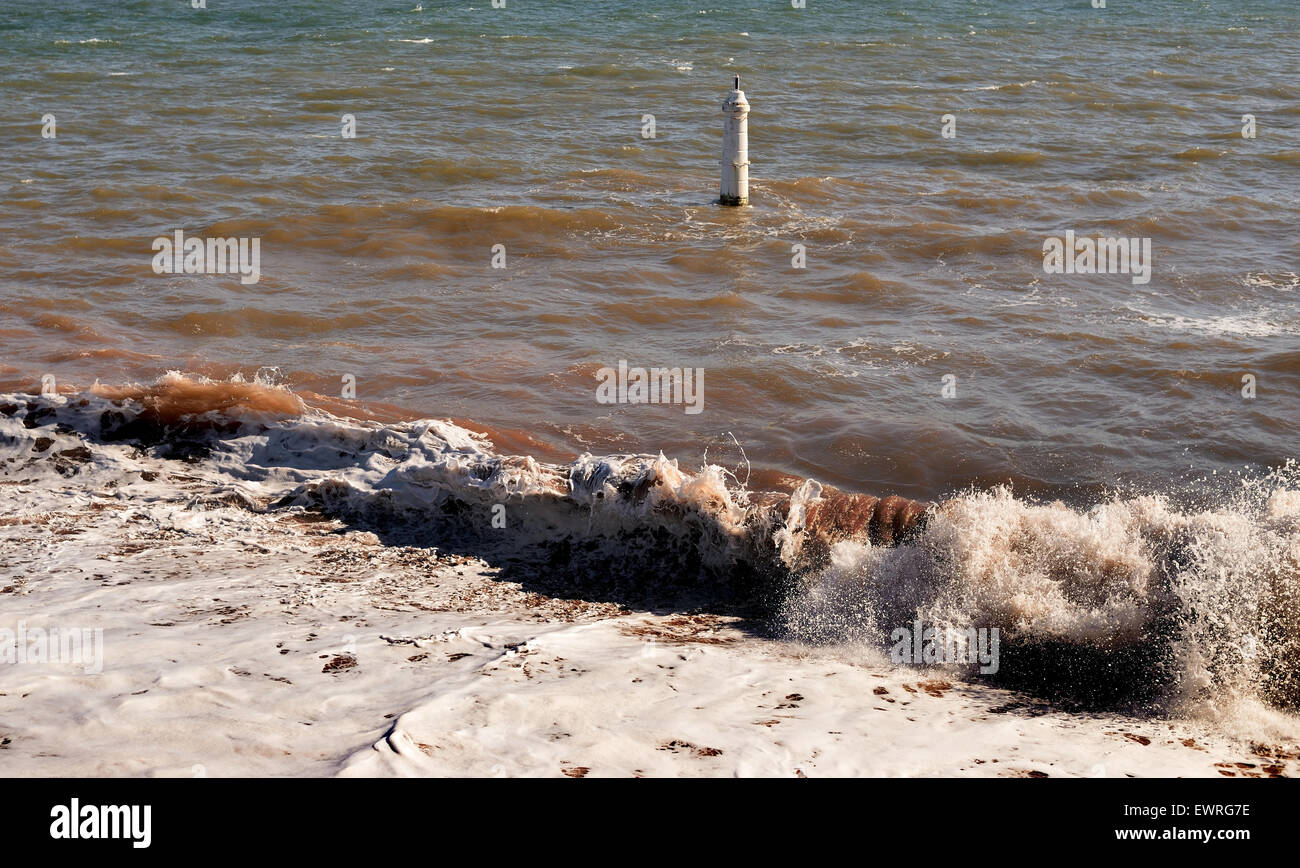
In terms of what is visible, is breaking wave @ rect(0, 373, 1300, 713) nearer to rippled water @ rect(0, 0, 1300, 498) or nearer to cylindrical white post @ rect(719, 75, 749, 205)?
rippled water @ rect(0, 0, 1300, 498)

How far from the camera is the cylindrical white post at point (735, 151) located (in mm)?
13180

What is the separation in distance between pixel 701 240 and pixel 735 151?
142 centimetres

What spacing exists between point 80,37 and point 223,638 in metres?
24.7

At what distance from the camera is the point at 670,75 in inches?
876

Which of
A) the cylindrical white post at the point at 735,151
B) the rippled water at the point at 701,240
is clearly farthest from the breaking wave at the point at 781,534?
the cylindrical white post at the point at 735,151

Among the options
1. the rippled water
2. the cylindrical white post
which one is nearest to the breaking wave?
the rippled water

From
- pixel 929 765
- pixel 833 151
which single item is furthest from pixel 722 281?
pixel 929 765

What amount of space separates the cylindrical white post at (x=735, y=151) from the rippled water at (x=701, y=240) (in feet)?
1.37

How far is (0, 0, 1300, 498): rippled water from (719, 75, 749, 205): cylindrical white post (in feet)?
1.37

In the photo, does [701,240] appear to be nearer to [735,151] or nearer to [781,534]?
[735,151]

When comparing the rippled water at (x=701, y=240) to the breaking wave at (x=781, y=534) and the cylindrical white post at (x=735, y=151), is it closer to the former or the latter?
the cylindrical white post at (x=735, y=151)

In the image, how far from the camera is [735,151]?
13.8 metres
